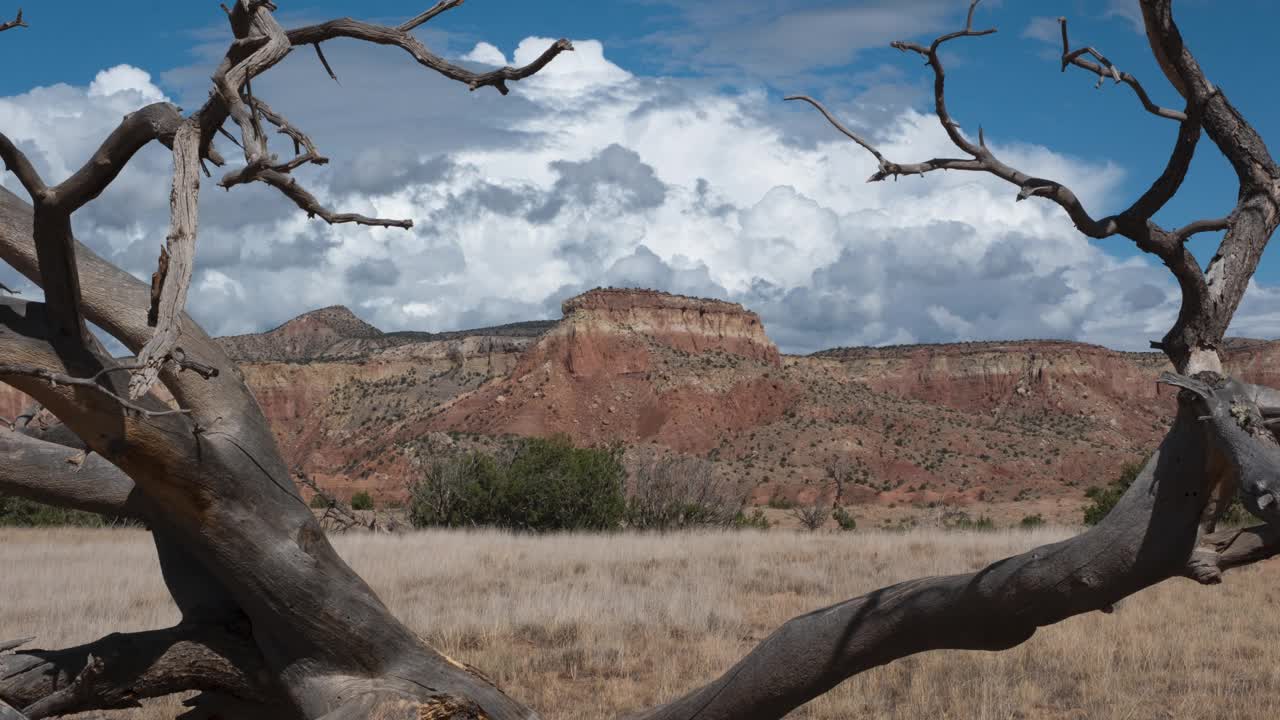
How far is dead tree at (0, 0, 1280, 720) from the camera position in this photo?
3.12 m

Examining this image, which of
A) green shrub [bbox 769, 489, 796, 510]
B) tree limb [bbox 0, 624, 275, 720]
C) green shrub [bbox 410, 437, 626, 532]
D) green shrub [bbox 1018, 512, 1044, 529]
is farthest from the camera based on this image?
green shrub [bbox 769, 489, 796, 510]

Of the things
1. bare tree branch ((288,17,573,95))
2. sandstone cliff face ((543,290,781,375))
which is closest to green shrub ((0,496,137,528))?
bare tree branch ((288,17,573,95))

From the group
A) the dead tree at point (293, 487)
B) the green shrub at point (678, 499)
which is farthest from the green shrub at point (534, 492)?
the dead tree at point (293, 487)

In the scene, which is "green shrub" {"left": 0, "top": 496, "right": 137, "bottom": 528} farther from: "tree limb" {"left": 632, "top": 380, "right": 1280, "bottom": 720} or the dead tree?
"tree limb" {"left": 632, "top": 380, "right": 1280, "bottom": 720}

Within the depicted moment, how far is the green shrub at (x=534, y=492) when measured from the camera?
21875mm

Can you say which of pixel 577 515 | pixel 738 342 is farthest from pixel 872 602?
pixel 738 342

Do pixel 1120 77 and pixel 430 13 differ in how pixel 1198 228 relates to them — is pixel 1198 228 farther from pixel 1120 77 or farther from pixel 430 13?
pixel 430 13

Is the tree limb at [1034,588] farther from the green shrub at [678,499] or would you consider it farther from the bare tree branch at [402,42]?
the green shrub at [678,499]

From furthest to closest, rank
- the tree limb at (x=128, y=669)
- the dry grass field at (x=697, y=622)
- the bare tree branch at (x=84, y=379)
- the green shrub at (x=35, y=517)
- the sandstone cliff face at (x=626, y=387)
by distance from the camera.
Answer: the sandstone cliff face at (x=626, y=387) < the green shrub at (x=35, y=517) < the dry grass field at (x=697, y=622) < the tree limb at (x=128, y=669) < the bare tree branch at (x=84, y=379)

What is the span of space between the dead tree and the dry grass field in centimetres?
303

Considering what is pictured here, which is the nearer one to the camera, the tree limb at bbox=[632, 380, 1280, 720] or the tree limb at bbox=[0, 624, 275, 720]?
the tree limb at bbox=[632, 380, 1280, 720]

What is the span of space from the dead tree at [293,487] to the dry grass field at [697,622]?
3029 millimetres

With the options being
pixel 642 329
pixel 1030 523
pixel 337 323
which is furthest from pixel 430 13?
pixel 337 323

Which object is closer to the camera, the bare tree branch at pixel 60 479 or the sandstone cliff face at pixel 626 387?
the bare tree branch at pixel 60 479
